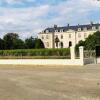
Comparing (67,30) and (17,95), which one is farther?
(67,30)

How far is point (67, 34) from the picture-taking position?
143m

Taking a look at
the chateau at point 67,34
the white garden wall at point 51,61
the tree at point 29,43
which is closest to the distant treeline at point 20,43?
the tree at point 29,43

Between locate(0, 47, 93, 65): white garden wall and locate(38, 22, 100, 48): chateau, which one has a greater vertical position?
locate(38, 22, 100, 48): chateau

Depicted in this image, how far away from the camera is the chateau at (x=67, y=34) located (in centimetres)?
13962

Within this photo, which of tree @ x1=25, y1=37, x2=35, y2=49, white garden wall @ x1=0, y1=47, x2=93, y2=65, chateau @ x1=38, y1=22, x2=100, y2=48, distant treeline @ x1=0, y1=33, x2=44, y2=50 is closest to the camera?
white garden wall @ x1=0, y1=47, x2=93, y2=65

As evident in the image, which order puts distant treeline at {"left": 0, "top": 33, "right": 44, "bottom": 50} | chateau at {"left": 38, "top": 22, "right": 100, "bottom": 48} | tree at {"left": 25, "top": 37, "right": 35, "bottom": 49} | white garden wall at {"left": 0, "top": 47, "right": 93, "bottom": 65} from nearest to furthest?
white garden wall at {"left": 0, "top": 47, "right": 93, "bottom": 65} → distant treeline at {"left": 0, "top": 33, "right": 44, "bottom": 50} → tree at {"left": 25, "top": 37, "right": 35, "bottom": 49} → chateau at {"left": 38, "top": 22, "right": 100, "bottom": 48}

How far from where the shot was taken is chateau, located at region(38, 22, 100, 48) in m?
140

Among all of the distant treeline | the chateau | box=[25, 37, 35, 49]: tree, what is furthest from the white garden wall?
the chateau

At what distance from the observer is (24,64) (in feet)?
149

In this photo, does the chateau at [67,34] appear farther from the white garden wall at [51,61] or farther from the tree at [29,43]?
the white garden wall at [51,61]

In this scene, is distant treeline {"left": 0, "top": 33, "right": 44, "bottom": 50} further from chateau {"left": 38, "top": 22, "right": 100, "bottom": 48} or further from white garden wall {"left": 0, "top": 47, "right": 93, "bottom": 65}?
white garden wall {"left": 0, "top": 47, "right": 93, "bottom": 65}

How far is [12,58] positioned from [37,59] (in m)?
5.05

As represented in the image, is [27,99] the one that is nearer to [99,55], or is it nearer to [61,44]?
[99,55]

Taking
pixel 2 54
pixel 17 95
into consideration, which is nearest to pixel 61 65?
pixel 2 54
